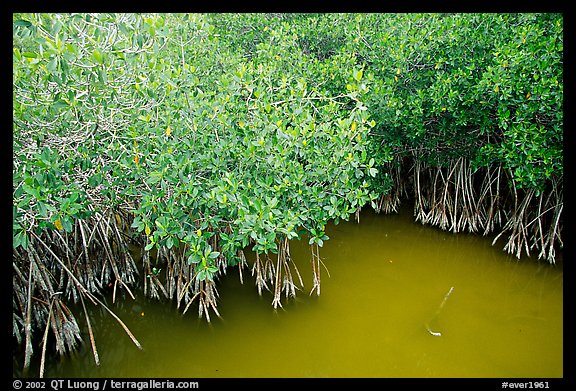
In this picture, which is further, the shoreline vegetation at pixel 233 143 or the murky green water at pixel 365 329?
the murky green water at pixel 365 329

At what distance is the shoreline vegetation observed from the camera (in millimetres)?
2877

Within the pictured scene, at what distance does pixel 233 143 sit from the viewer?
3617mm

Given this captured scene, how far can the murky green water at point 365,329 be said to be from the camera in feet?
11.8

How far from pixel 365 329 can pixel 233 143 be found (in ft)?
7.05

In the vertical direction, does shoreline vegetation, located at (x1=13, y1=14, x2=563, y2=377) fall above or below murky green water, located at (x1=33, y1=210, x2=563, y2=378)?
above

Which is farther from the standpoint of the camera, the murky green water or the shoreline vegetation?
the murky green water

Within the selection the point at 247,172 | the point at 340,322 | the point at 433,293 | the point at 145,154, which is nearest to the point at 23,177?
the point at 145,154

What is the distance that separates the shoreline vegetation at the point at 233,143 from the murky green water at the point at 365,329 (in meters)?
0.22

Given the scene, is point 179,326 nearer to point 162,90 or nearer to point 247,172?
point 247,172

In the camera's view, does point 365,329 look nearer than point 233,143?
No

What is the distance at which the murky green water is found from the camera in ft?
11.8

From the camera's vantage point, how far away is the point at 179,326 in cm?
413

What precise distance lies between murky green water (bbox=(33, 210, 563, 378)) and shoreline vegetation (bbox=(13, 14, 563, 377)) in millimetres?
222

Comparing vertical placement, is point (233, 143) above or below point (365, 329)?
above
